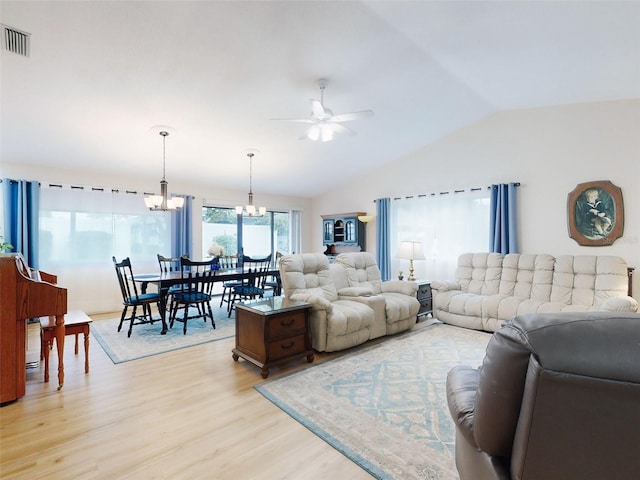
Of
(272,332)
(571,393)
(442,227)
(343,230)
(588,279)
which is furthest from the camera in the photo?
(343,230)

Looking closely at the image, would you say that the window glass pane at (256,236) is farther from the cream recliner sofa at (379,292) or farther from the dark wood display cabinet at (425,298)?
the dark wood display cabinet at (425,298)

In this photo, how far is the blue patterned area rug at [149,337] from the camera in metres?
3.56

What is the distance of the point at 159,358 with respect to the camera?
3367 mm

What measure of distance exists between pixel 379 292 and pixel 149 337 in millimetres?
3009

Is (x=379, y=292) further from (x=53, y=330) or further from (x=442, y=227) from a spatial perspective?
(x=53, y=330)

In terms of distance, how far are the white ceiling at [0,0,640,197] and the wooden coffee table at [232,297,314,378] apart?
2.42m

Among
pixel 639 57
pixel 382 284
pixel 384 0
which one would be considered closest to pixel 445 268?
pixel 382 284

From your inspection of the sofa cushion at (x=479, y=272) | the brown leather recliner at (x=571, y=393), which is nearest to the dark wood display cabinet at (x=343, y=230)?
the sofa cushion at (x=479, y=272)

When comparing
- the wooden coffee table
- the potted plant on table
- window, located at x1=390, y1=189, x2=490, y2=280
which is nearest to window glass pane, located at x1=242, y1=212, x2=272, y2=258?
window, located at x1=390, y1=189, x2=490, y2=280

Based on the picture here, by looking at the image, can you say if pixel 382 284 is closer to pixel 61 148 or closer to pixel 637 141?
pixel 637 141

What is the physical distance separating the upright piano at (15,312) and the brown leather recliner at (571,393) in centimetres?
316

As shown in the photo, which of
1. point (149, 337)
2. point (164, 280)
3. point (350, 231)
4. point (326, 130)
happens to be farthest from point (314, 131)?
point (350, 231)

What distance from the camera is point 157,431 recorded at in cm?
211

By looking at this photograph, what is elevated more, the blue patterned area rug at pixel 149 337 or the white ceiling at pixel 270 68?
the white ceiling at pixel 270 68
